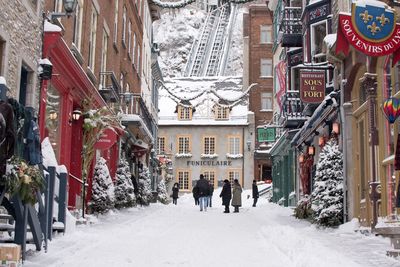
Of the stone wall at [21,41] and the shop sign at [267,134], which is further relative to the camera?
the shop sign at [267,134]

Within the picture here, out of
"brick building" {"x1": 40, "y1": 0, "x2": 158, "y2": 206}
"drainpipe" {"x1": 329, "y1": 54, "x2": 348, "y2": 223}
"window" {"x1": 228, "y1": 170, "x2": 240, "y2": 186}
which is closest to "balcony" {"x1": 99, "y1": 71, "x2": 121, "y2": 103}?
"brick building" {"x1": 40, "y1": 0, "x2": 158, "y2": 206}

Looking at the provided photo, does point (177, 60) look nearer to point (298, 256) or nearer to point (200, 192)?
point (200, 192)

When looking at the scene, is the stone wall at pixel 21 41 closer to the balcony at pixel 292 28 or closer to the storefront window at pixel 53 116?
the storefront window at pixel 53 116

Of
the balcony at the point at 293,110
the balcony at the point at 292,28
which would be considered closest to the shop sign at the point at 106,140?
the balcony at the point at 293,110

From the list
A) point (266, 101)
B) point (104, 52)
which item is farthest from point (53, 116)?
point (266, 101)

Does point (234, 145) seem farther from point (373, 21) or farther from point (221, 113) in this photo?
point (373, 21)

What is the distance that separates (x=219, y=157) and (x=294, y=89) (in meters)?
25.8

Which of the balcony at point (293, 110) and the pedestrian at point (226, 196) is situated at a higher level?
the balcony at point (293, 110)

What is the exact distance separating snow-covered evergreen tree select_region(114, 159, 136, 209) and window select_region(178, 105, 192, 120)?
30.6 meters

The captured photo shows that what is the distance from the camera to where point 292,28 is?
85.8 ft

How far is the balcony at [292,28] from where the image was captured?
83.7 ft

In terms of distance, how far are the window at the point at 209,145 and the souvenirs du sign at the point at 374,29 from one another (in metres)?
41.7

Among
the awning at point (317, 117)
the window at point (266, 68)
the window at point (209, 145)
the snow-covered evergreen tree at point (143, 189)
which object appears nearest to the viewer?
the awning at point (317, 117)

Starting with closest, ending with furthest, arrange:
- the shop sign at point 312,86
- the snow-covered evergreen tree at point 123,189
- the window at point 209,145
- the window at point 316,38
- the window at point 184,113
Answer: the shop sign at point 312,86 → the snow-covered evergreen tree at point 123,189 → the window at point 316,38 → the window at point 209,145 → the window at point 184,113
